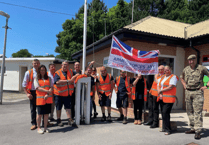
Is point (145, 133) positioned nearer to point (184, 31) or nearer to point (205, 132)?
point (205, 132)

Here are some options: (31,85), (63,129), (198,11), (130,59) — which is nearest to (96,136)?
(63,129)

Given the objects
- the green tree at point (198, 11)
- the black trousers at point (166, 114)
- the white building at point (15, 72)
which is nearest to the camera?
the black trousers at point (166, 114)

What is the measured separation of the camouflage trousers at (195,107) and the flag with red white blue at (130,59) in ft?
4.78

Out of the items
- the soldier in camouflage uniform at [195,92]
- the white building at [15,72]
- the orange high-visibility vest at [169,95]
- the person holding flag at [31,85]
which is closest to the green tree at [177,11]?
the white building at [15,72]

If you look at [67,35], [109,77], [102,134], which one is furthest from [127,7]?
[102,134]

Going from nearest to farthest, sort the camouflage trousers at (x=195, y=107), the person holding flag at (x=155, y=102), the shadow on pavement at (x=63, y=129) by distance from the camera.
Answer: the camouflage trousers at (x=195, y=107) < the shadow on pavement at (x=63, y=129) < the person holding flag at (x=155, y=102)

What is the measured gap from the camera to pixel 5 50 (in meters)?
9.77

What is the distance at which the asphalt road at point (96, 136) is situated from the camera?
3.68 metres

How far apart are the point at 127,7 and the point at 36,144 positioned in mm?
28031

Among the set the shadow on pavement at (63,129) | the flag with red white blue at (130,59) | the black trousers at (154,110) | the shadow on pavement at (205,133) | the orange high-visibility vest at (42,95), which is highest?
the flag with red white blue at (130,59)

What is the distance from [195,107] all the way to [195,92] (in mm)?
391

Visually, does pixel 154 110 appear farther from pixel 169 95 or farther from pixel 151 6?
pixel 151 6

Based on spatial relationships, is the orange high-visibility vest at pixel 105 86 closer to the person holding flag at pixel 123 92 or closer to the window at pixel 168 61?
the person holding flag at pixel 123 92

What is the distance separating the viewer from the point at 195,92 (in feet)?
13.7
